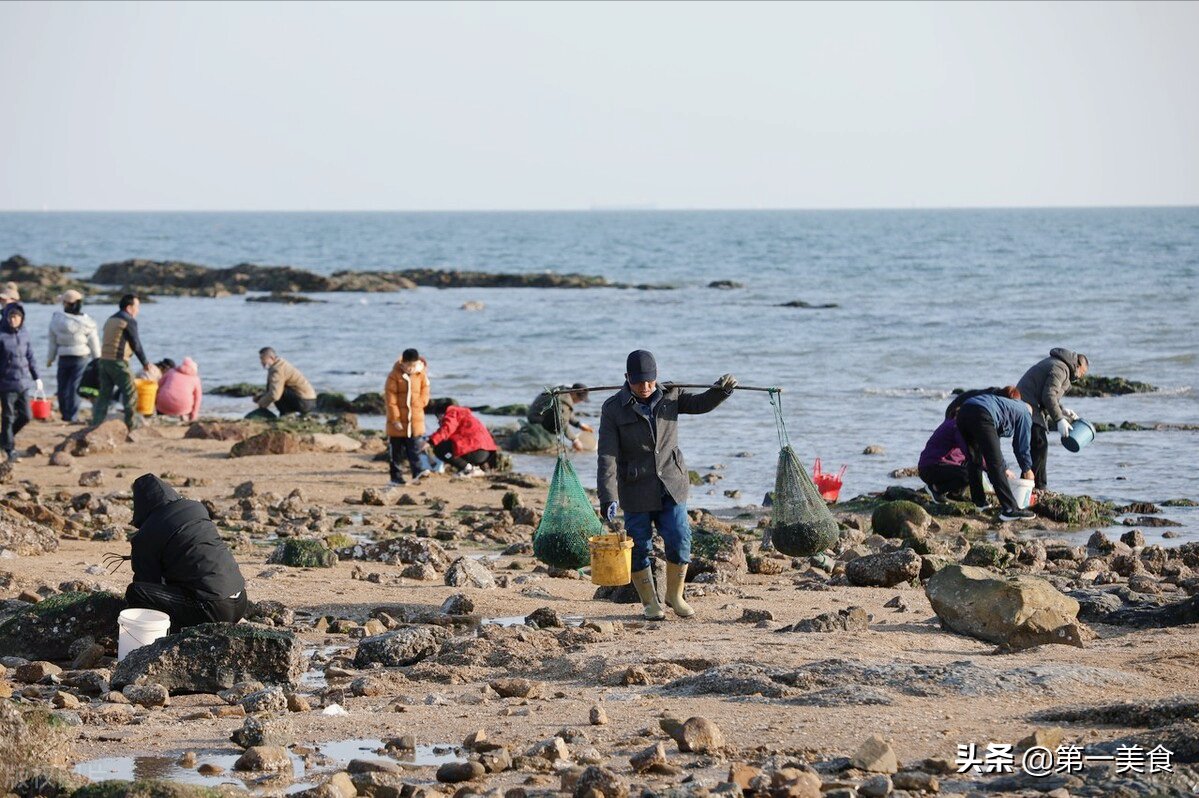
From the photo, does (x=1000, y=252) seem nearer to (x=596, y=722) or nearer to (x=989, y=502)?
(x=989, y=502)

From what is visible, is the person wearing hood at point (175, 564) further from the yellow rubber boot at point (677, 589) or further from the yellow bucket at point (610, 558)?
the yellow rubber boot at point (677, 589)

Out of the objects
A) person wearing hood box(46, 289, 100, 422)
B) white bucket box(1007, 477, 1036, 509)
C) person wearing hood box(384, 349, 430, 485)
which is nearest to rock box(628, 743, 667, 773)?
white bucket box(1007, 477, 1036, 509)

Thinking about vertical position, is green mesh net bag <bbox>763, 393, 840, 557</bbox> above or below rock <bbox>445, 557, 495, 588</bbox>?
above

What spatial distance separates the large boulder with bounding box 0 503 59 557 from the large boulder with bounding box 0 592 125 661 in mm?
2798

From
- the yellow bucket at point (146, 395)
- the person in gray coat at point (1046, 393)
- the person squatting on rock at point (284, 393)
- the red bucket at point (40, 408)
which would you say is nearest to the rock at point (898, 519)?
the person in gray coat at point (1046, 393)

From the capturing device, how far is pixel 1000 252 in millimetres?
84500

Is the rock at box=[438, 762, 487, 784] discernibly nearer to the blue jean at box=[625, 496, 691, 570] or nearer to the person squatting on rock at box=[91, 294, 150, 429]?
the blue jean at box=[625, 496, 691, 570]

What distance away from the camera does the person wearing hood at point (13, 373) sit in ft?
55.2

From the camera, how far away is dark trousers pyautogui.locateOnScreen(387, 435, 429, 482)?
16562 millimetres

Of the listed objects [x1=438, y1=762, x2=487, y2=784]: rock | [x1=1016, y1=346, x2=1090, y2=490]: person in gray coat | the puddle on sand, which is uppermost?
[x1=1016, y1=346, x2=1090, y2=490]: person in gray coat

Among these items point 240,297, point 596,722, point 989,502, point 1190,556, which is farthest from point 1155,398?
point 240,297

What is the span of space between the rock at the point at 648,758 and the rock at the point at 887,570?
5062 millimetres

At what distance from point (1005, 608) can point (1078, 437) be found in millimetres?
7442

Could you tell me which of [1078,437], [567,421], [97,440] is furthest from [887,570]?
[97,440]
